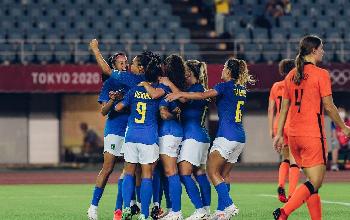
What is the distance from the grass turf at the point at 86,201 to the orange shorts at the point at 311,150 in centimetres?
312

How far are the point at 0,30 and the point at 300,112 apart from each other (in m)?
23.2

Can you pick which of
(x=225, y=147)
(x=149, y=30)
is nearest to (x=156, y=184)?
(x=225, y=147)

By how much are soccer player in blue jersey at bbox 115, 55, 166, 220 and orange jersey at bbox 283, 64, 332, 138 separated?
2.28 meters

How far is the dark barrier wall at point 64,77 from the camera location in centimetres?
3195

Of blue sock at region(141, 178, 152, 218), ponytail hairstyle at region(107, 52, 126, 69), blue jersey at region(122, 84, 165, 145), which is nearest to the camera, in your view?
blue sock at region(141, 178, 152, 218)

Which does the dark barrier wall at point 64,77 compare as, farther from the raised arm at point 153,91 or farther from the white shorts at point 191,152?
the raised arm at point 153,91

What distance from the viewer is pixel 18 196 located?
20.3m

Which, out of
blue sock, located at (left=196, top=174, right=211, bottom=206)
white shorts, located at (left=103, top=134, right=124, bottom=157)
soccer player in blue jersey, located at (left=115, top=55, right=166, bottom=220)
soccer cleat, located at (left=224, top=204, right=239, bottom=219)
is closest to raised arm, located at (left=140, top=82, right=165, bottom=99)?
soccer player in blue jersey, located at (left=115, top=55, right=166, bottom=220)

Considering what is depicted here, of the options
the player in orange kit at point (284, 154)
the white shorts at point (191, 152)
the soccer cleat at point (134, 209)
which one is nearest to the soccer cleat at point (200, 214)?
the white shorts at point (191, 152)

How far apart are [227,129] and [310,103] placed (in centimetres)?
232

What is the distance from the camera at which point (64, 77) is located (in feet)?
106

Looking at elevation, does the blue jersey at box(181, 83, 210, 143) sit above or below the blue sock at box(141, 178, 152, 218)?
above

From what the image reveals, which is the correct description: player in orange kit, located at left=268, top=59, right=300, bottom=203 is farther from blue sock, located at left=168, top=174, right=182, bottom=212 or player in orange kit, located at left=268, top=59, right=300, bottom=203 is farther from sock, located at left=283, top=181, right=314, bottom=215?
sock, located at left=283, top=181, right=314, bottom=215

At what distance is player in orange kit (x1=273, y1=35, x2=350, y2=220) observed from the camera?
11.6 metres
